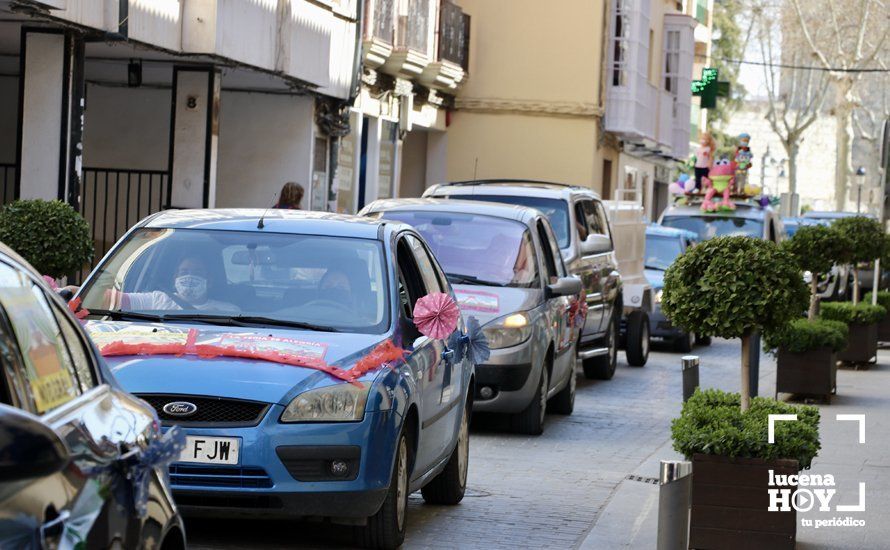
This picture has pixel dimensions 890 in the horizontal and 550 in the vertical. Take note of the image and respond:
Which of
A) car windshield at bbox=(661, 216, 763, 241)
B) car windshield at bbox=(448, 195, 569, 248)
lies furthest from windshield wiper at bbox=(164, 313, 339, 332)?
car windshield at bbox=(661, 216, 763, 241)

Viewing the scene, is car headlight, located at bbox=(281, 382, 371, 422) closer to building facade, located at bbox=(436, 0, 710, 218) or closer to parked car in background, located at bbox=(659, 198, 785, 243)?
parked car in background, located at bbox=(659, 198, 785, 243)

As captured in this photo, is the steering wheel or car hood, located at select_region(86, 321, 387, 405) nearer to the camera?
car hood, located at select_region(86, 321, 387, 405)

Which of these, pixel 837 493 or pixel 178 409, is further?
pixel 837 493

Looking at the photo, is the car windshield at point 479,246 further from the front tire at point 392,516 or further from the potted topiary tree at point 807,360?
the front tire at point 392,516

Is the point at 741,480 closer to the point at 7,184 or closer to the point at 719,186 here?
the point at 7,184

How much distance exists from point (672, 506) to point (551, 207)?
11118 millimetres

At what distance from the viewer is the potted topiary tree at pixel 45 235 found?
41.4ft

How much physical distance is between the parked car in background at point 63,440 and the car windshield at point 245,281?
373 centimetres

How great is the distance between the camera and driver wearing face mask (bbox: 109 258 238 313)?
8312mm

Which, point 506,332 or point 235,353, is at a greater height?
point 235,353

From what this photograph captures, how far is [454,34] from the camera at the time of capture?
3262cm

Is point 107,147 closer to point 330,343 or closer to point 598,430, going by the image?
point 598,430

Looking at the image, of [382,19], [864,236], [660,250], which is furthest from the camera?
[382,19]

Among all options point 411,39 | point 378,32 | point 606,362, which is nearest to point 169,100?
point 378,32
